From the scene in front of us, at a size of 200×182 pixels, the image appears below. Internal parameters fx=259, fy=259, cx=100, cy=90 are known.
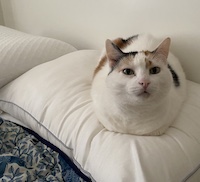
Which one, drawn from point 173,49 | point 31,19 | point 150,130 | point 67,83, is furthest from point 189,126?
point 31,19

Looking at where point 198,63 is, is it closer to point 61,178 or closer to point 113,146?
point 113,146

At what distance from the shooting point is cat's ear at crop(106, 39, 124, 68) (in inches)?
29.3

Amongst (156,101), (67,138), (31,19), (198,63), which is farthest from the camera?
(31,19)

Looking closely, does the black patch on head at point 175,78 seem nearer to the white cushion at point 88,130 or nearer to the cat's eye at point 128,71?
the white cushion at point 88,130

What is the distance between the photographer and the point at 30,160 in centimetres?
85

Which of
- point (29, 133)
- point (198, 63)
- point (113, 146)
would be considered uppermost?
point (198, 63)

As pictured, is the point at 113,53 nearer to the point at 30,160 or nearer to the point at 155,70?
the point at 155,70

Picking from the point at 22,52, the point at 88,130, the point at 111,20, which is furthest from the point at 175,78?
the point at 22,52

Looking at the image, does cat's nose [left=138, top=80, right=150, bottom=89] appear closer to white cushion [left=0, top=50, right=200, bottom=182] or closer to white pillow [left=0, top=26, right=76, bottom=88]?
white cushion [left=0, top=50, right=200, bottom=182]

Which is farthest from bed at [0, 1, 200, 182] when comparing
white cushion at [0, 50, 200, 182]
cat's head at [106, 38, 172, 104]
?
cat's head at [106, 38, 172, 104]

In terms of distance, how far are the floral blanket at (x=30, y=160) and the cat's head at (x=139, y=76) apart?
309 mm

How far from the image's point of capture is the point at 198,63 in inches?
40.2

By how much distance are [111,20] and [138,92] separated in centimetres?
71

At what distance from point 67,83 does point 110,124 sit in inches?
12.3
